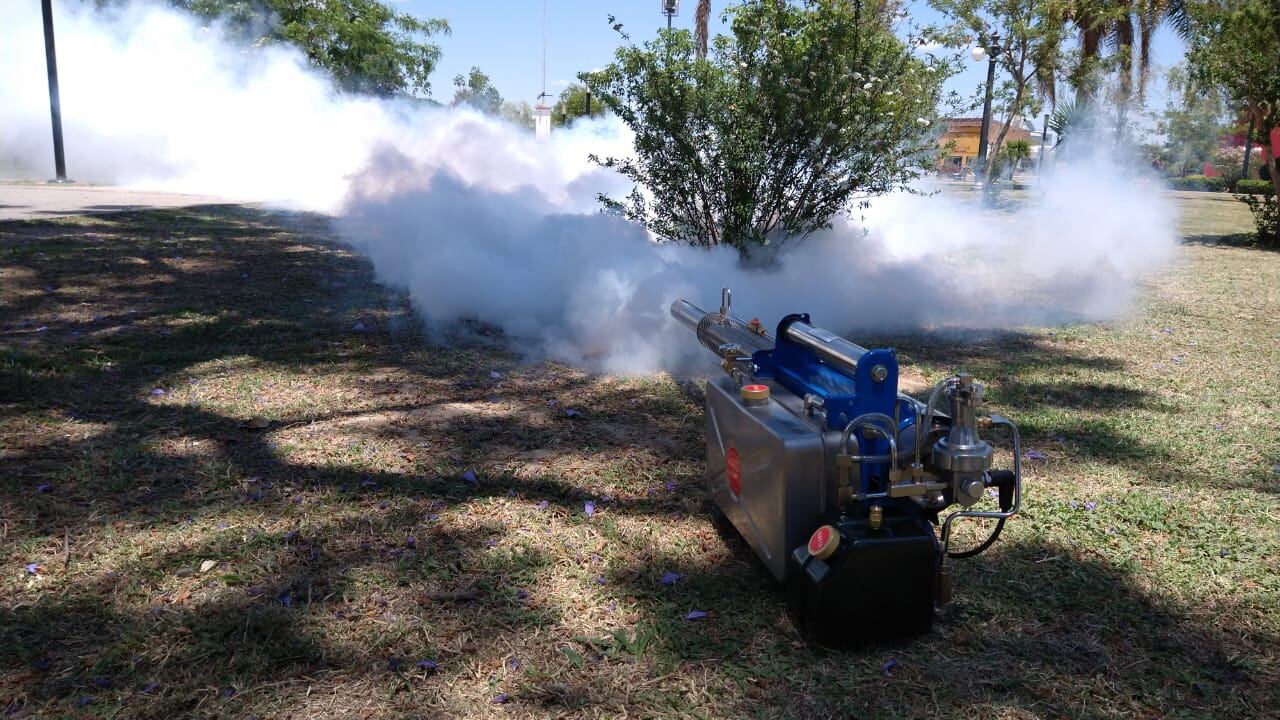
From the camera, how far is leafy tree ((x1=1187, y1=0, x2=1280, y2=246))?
14.1 m

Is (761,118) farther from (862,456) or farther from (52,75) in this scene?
(52,75)

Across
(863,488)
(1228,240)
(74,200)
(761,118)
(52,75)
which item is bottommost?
(863,488)

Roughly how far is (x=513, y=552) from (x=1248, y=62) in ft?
54.2

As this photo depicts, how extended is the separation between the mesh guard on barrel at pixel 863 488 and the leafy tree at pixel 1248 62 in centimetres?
1556

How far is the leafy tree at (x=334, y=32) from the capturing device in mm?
27000

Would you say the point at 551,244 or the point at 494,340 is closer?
the point at 494,340

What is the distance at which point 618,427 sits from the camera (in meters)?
4.41

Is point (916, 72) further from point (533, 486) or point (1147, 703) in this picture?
point (1147, 703)

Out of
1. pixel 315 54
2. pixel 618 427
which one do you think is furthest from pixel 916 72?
pixel 315 54

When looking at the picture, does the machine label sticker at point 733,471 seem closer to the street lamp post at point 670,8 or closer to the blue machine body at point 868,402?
the blue machine body at point 868,402

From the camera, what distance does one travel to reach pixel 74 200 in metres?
16.0

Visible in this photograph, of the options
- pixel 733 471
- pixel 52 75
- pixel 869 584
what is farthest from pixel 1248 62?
pixel 52 75

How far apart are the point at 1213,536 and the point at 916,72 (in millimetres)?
5900

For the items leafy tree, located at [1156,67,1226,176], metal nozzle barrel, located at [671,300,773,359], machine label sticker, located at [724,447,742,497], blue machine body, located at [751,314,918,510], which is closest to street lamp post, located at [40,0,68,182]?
metal nozzle barrel, located at [671,300,773,359]
